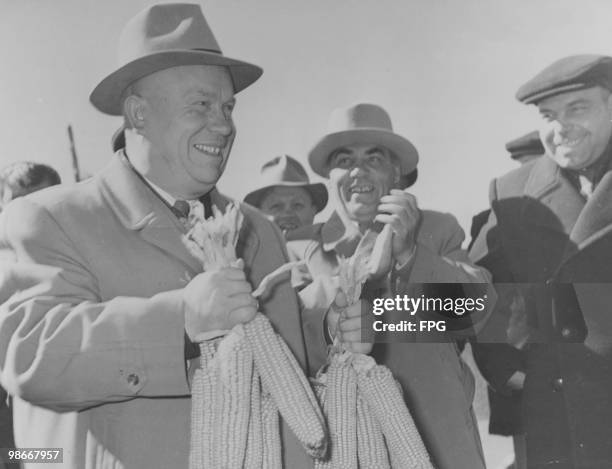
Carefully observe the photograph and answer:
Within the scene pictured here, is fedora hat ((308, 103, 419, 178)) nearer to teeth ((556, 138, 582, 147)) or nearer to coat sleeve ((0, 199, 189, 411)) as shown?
teeth ((556, 138, 582, 147))

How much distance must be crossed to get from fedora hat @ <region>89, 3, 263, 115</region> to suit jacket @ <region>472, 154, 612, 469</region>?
3.13 ft

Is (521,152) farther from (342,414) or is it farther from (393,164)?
(342,414)

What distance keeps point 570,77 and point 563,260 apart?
529 mm

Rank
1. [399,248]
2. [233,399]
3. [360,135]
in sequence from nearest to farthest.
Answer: [233,399] < [399,248] < [360,135]

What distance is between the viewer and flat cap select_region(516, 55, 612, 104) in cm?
218

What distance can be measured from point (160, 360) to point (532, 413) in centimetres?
120

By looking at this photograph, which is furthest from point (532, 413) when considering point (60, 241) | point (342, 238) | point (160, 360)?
point (60, 241)

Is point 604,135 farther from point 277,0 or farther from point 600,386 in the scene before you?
point 277,0

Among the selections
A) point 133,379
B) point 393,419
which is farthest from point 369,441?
point 133,379

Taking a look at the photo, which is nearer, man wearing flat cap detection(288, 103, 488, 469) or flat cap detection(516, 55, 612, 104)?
man wearing flat cap detection(288, 103, 488, 469)

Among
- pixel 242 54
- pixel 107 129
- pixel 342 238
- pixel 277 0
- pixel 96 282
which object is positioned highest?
pixel 277 0

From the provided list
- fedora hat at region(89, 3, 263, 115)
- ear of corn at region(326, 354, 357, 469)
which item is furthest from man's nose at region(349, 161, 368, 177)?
ear of corn at region(326, 354, 357, 469)

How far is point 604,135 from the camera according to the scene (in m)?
2.15

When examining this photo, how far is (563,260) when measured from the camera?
7.00 ft
